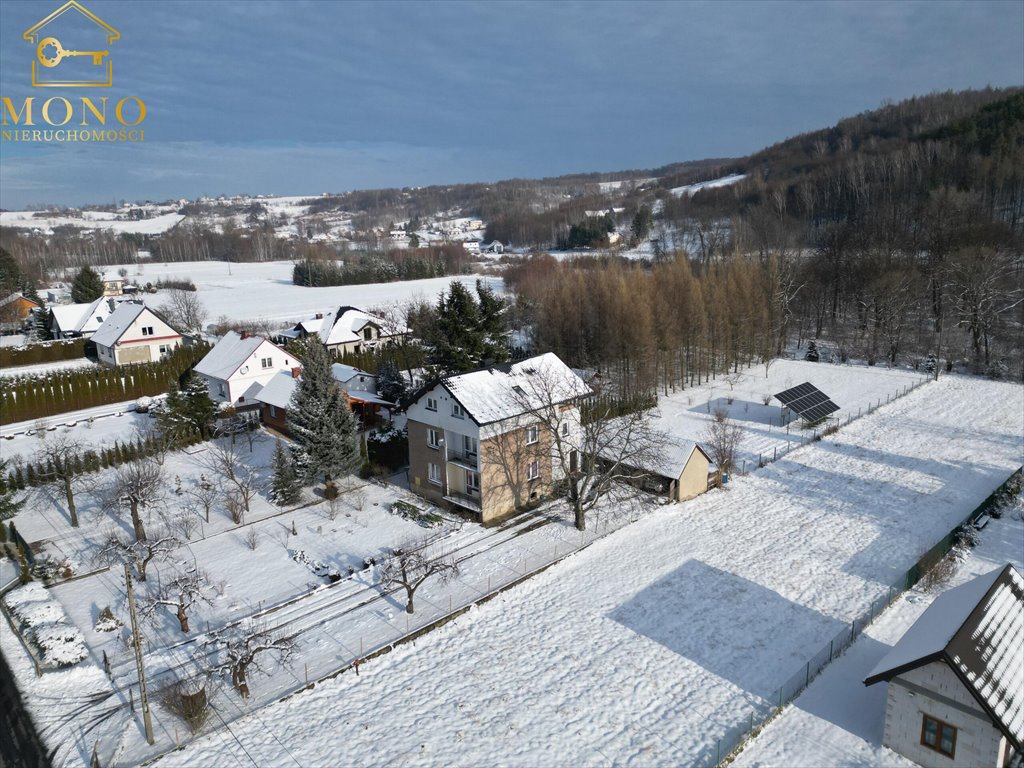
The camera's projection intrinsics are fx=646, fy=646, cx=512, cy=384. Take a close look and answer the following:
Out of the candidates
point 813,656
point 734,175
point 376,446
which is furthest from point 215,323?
point 734,175

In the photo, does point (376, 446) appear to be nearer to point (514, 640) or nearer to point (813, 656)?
point (514, 640)

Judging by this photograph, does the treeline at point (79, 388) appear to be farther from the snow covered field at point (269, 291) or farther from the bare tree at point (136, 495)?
the snow covered field at point (269, 291)

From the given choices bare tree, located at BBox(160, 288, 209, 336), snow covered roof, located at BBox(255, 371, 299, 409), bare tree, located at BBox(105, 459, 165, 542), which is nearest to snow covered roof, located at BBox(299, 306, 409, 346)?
bare tree, located at BBox(160, 288, 209, 336)

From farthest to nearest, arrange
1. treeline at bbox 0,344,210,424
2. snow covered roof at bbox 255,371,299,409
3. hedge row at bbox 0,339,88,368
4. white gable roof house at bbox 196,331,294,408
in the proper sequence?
1. hedge row at bbox 0,339,88,368
2. white gable roof house at bbox 196,331,294,408
3. treeline at bbox 0,344,210,424
4. snow covered roof at bbox 255,371,299,409

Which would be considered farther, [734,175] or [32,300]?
[734,175]

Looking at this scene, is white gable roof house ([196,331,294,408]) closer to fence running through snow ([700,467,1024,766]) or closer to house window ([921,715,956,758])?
fence running through snow ([700,467,1024,766])

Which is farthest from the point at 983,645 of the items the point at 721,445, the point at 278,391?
the point at 278,391
